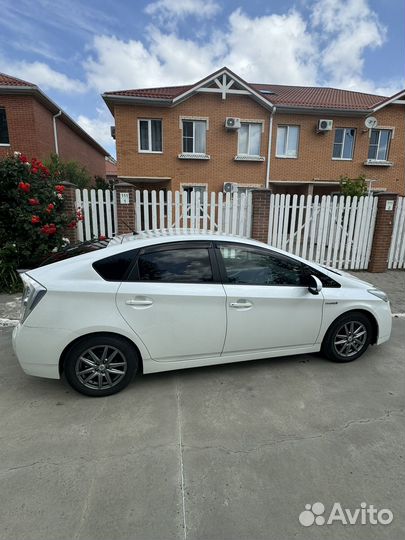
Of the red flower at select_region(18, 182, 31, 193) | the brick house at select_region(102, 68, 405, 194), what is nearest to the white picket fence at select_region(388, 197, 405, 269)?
the brick house at select_region(102, 68, 405, 194)

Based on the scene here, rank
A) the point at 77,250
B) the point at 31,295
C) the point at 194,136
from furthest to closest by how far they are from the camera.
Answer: the point at 194,136, the point at 77,250, the point at 31,295

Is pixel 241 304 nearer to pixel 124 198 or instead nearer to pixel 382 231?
pixel 124 198

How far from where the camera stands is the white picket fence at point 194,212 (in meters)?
6.82

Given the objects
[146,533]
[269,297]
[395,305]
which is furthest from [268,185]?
[146,533]

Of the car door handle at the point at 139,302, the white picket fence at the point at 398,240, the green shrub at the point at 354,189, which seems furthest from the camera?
the green shrub at the point at 354,189

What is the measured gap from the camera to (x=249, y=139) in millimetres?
13812

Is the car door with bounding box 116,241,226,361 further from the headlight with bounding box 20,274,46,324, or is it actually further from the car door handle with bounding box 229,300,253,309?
the headlight with bounding box 20,274,46,324

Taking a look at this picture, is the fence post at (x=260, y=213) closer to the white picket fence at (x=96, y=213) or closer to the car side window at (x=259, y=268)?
the white picket fence at (x=96, y=213)

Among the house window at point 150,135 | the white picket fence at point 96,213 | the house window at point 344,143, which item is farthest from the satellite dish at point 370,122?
the white picket fence at point 96,213

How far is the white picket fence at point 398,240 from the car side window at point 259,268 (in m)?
5.99

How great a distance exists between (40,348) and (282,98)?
52.8 ft

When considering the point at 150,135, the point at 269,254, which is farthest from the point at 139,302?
the point at 150,135

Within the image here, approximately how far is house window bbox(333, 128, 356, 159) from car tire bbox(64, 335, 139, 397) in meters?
15.3

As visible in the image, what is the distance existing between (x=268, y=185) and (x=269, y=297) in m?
12.6
